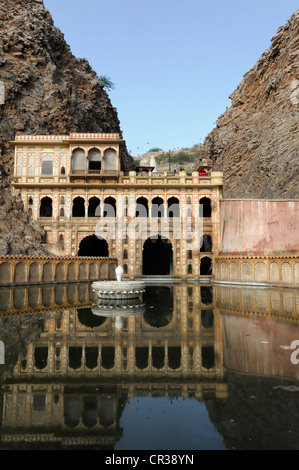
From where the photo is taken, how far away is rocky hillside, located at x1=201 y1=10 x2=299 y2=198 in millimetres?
43469

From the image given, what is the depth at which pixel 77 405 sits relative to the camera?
4.99m

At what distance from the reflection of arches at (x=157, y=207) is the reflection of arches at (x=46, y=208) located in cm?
1174

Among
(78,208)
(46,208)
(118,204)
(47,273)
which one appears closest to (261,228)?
(118,204)

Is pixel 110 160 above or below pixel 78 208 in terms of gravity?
above

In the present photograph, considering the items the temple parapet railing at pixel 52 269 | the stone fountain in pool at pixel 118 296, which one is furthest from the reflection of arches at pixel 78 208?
the stone fountain in pool at pixel 118 296

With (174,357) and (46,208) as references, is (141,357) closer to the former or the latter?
(174,357)

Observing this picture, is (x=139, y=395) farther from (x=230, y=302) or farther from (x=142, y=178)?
(x=142, y=178)

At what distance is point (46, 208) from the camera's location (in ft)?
122

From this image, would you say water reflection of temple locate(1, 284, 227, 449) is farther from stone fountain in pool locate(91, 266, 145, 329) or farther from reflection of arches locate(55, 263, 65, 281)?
reflection of arches locate(55, 263, 65, 281)

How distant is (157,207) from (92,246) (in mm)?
9788

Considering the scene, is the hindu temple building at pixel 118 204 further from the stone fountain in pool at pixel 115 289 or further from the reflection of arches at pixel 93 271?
the stone fountain in pool at pixel 115 289

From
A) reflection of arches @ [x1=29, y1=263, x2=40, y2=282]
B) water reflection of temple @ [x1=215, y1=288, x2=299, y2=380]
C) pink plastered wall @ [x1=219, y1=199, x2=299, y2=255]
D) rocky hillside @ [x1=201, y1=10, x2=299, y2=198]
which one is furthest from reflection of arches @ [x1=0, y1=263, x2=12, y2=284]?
rocky hillside @ [x1=201, y1=10, x2=299, y2=198]

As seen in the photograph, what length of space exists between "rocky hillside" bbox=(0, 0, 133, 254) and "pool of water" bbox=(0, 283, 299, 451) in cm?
2299
